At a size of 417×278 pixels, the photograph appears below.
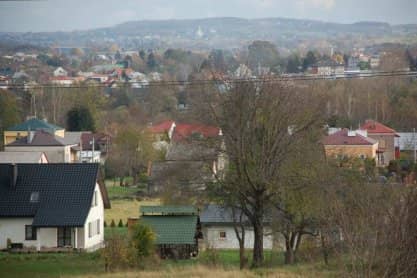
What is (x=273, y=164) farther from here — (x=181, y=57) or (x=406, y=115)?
(x=181, y=57)

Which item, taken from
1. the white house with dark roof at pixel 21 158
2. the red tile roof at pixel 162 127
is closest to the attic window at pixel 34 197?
the white house with dark roof at pixel 21 158

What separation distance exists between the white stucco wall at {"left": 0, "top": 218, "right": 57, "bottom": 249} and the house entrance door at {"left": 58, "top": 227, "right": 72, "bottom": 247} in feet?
0.45

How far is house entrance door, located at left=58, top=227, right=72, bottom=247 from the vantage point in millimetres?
21672

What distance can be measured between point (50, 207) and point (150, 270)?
8.21 meters

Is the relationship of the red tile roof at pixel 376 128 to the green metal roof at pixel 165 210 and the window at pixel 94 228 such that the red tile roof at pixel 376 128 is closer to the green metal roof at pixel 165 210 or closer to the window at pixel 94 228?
the green metal roof at pixel 165 210

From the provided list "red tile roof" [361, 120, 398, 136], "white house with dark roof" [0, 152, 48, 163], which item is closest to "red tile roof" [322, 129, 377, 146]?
"red tile roof" [361, 120, 398, 136]

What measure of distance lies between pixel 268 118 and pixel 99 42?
72.9 meters

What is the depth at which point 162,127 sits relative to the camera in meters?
46.3

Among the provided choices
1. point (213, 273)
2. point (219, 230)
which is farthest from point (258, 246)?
point (219, 230)

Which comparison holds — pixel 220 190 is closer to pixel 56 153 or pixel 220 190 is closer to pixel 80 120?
pixel 56 153

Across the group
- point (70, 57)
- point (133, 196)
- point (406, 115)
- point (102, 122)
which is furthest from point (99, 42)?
point (133, 196)

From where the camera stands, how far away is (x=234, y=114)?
54.2 ft

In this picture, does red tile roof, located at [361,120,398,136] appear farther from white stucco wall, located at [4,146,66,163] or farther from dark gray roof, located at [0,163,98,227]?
dark gray roof, located at [0,163,98,227]

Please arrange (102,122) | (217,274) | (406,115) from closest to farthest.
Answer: (217,274), (406,115), (102,122)
